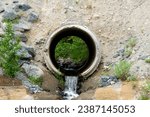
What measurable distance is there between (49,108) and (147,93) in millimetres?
5483

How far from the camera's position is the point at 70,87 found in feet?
64.1

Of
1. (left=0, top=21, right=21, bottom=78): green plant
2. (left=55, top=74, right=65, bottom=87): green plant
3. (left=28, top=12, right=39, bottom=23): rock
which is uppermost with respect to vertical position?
(left=28, top=12, right=39, bottom=23): rock

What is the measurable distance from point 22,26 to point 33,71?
2622 millimetres

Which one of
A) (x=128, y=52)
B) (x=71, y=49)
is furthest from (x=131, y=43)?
(x=71, y=49)

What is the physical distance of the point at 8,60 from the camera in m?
17.3

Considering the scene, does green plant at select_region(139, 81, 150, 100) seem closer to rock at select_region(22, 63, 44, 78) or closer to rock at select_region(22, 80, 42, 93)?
rock at select_region(22, 80, 42, 93)

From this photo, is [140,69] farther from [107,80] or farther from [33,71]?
[33,71]

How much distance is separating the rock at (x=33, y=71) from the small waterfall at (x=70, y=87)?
4.12 ft

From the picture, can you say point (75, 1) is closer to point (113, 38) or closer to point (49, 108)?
point (113, 38)

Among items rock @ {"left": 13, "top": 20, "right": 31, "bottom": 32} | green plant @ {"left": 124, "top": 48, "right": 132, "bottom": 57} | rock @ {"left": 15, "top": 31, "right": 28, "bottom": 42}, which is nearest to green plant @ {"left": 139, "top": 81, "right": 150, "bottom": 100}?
green plant @ {"left": 124, "top": 48, "right": 132, "bottom": 57}

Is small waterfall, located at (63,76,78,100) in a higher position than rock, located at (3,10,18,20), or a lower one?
lower

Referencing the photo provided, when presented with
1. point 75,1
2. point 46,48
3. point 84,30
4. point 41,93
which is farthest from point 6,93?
point 75,1

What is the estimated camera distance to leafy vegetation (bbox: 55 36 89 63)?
24722 millimetres

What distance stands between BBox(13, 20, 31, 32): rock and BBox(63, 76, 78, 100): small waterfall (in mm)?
2636
